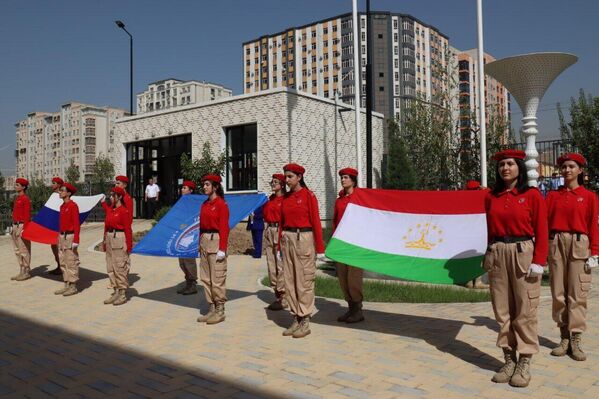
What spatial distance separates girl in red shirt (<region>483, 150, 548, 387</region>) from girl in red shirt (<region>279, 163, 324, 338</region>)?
2.49 metres

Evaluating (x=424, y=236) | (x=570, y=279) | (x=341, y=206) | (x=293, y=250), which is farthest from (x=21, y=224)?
(x=570, y=279)

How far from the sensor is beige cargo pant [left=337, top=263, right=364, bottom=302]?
7.34 m

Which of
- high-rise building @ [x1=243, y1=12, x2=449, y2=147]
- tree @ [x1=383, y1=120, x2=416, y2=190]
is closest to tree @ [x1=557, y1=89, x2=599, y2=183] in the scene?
tree @ [x1=383, y1=120, x2=416, y2=190]

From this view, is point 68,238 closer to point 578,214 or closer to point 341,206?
point 341,206

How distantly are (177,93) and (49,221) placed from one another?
13209 cm

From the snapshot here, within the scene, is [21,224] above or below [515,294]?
above

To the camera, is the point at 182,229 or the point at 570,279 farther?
the point at 182,229

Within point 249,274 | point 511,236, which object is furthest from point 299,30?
point 511,236

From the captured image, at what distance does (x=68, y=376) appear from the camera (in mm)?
5285

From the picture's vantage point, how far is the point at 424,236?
698 cm

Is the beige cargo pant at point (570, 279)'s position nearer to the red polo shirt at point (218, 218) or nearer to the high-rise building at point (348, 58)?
the red polo shirt at point (218, 218)

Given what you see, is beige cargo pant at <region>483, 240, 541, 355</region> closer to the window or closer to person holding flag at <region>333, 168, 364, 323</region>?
person holding flag at <region>333, 168, 364, 323</region>

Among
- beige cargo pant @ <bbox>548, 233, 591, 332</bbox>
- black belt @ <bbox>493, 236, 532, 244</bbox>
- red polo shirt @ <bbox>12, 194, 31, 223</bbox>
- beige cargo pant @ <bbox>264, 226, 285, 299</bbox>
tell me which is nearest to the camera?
black belt @ <bbox>493, 236, 532, 244</bbox>

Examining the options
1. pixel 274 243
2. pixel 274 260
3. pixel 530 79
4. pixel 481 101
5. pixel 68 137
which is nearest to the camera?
pixel 274 243
